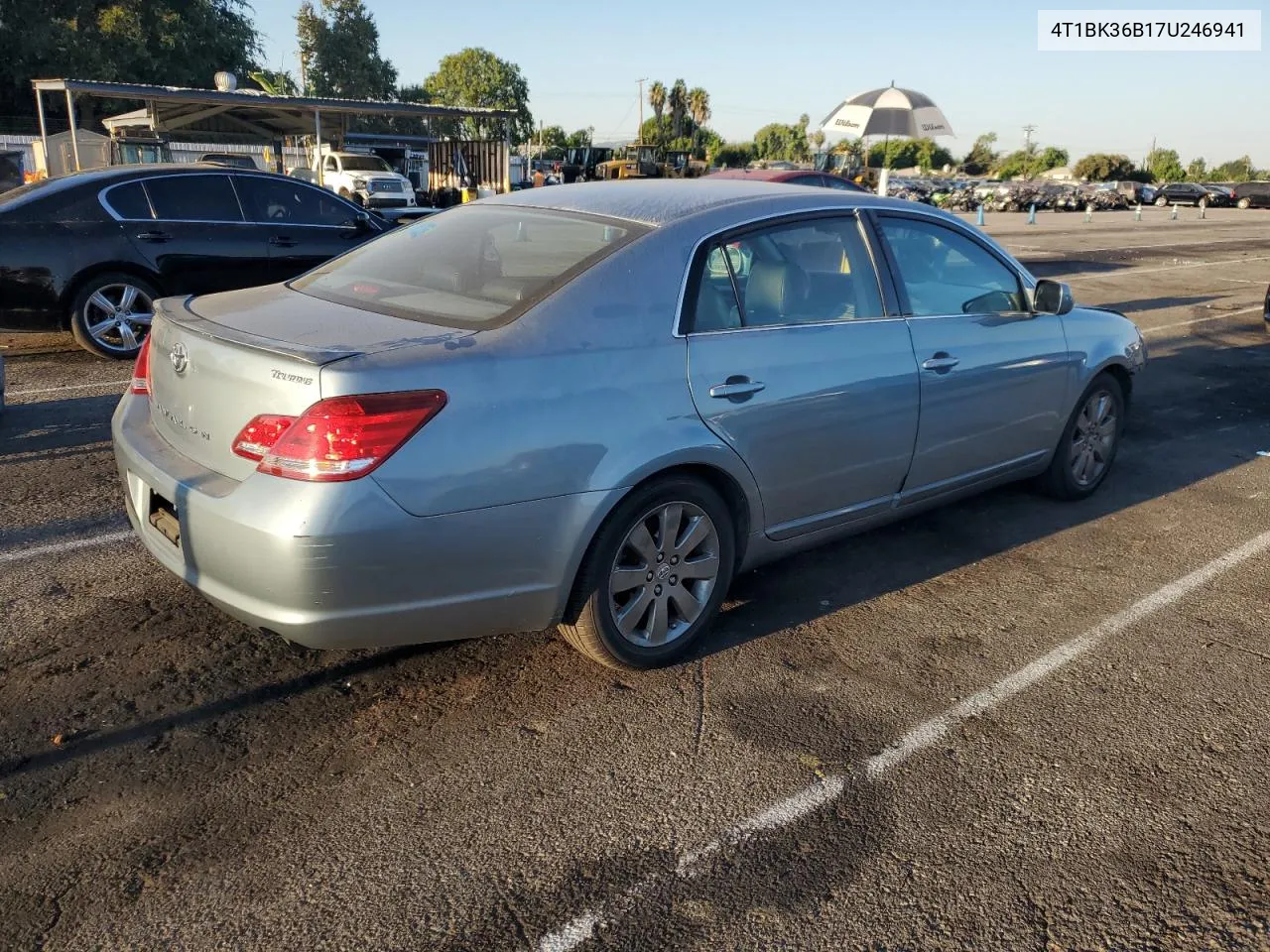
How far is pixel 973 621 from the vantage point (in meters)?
4.12

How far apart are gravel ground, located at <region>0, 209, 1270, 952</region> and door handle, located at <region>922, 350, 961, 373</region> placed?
0.94 m

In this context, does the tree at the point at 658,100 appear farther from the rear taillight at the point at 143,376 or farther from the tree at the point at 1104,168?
the rear taillight at the point at 143,376

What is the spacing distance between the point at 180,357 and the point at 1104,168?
8329cm

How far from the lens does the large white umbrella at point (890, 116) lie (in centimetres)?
1831

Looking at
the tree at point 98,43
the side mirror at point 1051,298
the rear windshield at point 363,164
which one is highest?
the tree at point 98,43

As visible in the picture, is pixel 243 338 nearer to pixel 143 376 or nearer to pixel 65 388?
pixel 143 376

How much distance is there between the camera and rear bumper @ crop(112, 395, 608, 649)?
2.79 m

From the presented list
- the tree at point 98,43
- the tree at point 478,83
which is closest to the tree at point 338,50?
the tree at point 478,83

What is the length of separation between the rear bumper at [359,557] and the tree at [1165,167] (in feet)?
303

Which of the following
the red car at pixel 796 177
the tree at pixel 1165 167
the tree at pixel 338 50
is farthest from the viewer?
the tree at pixel 1165 167

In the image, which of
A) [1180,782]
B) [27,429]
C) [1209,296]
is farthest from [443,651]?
[1209,296]

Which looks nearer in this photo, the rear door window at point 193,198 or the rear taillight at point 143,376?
the rear taillight at point 143,376

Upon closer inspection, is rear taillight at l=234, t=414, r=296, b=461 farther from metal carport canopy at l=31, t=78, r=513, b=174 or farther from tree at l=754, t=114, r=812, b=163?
tree at l=754, t=114, r=812, b=163

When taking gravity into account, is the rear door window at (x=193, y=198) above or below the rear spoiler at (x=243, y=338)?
above
